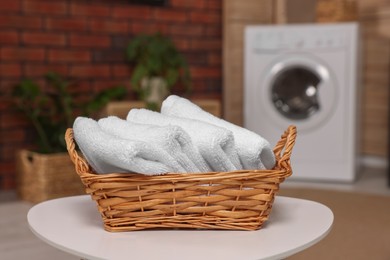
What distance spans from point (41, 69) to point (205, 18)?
122 cm

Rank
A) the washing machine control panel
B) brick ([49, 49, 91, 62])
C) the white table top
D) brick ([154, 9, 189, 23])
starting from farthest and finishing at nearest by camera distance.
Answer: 1. brick ([154, 9, 189, 23])
2. the washing machine control panel
3. brick ([49, 49, 91, 62])
4. the white table top

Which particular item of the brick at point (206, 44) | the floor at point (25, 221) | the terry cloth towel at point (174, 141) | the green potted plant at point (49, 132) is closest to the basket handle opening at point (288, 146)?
the terry cloth towel at point (174, 141)

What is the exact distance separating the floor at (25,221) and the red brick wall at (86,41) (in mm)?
362

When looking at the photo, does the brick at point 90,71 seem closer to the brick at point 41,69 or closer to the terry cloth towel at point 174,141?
the brick at point 41,69

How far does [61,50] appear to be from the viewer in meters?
3.06

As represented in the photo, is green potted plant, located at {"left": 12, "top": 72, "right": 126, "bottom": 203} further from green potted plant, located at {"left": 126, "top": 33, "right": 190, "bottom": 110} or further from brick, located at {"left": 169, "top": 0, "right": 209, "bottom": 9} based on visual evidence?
brick, located at {"left": 169, "top": 0, "right": 209, "bottom": 9}

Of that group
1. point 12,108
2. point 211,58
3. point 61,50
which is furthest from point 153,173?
point 211,58

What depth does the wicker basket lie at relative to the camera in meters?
0.92

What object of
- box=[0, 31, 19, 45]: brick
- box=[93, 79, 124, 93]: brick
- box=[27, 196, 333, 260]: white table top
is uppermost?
box=[0, 31, 19, 45]: brick

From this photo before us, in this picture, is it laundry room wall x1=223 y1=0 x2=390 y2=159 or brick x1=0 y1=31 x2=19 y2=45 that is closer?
brick x1=0 y1=31 x2=19 y2=45

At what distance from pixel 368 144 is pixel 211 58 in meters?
1.18

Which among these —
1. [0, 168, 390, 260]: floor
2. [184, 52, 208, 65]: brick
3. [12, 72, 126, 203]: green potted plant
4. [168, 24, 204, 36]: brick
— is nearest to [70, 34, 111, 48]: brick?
[12, 72, 126, 203]: green potted plant

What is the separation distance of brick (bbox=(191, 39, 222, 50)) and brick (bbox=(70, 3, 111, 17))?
0.67 metres

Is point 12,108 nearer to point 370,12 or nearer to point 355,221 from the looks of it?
point 355,221
